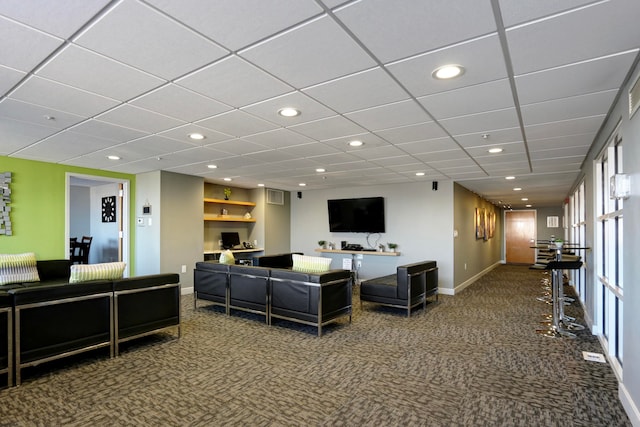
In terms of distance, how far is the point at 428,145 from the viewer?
460 cm

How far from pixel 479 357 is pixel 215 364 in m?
2.83

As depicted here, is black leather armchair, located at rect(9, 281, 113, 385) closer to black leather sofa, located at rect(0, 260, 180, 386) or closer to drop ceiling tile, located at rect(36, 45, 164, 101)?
black leather sofa, located at rect(0, 260, 180, 386)

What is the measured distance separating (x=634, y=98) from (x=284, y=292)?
13.4ft

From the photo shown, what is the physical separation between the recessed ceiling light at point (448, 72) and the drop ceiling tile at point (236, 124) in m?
1.80

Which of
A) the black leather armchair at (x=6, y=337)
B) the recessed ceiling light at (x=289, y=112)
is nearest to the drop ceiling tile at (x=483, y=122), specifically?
the recessed ceiling light at (x=289, y=112)

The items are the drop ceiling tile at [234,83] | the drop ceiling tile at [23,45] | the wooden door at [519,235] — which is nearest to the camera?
Result: the drop ceiling tile at [23,45]

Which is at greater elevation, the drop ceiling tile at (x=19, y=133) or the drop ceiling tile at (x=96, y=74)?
the drop ceiling tile at (x=96, y=74)

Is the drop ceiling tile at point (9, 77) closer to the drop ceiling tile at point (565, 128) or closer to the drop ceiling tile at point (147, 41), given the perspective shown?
the drop ceiling tile at point (147, 41)

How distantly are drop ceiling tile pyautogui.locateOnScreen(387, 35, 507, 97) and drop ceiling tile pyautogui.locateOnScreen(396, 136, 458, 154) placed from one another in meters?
1.62

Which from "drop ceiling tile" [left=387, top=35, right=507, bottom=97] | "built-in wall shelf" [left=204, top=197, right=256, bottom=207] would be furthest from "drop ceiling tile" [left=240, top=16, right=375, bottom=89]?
"built-in wall shelf" [left=204, top=197, right=256, bottom=207]

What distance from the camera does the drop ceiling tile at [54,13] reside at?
1760 millimetres

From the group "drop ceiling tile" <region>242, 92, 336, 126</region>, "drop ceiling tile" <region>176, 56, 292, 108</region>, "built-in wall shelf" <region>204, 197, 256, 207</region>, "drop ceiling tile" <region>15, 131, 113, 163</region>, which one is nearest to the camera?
"drop ceiling tile" <region>176, 56, 292, 108</region>

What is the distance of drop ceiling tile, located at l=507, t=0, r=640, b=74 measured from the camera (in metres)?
1.78

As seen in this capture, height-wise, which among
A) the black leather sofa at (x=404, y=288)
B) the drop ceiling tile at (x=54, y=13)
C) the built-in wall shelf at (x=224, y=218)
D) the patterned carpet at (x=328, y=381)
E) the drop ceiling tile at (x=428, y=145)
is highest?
the drop ceiling tile at (x=54, y=13)
